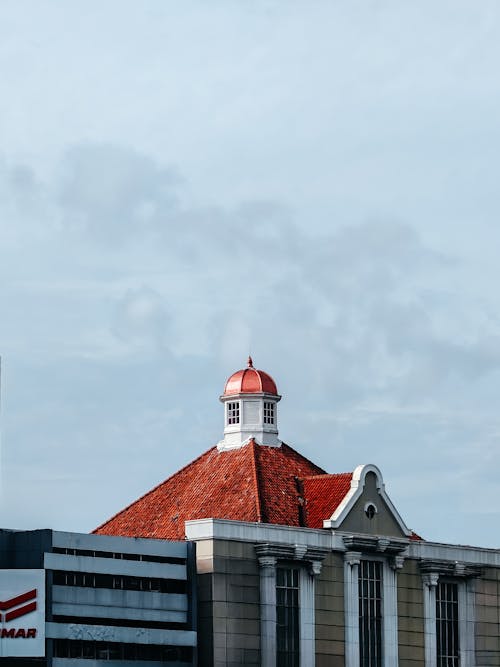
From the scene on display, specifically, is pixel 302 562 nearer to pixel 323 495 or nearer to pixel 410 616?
pixel 323 495

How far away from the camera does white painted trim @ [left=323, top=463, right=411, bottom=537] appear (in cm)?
12575

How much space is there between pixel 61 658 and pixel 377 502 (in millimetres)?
28266

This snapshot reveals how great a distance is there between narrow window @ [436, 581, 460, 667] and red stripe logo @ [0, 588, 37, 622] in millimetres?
34424

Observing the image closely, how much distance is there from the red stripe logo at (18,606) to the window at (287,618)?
18531mm

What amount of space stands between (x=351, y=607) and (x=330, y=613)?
190 centimetres

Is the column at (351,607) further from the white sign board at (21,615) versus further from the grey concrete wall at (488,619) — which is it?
the white sign board at (21,615)

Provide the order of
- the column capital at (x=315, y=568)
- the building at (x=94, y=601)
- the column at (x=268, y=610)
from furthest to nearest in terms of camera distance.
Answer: the column capital at (x=315, y=568) < the column at (x=268, y=610) < the building at (x=94, y=601)

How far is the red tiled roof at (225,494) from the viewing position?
4993 inches

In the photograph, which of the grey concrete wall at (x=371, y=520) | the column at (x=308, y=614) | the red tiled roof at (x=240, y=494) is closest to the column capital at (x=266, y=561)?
the column at (x=308, y=614)

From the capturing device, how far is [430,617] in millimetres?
130750

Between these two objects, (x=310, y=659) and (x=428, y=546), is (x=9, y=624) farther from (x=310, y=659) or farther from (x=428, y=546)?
(x=428, y=546)

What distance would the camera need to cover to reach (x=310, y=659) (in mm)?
121812

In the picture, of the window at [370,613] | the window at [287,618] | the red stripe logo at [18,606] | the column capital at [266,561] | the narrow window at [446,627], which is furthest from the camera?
the narrow window at [446,627]

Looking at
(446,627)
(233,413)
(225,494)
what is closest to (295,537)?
(225,494)
